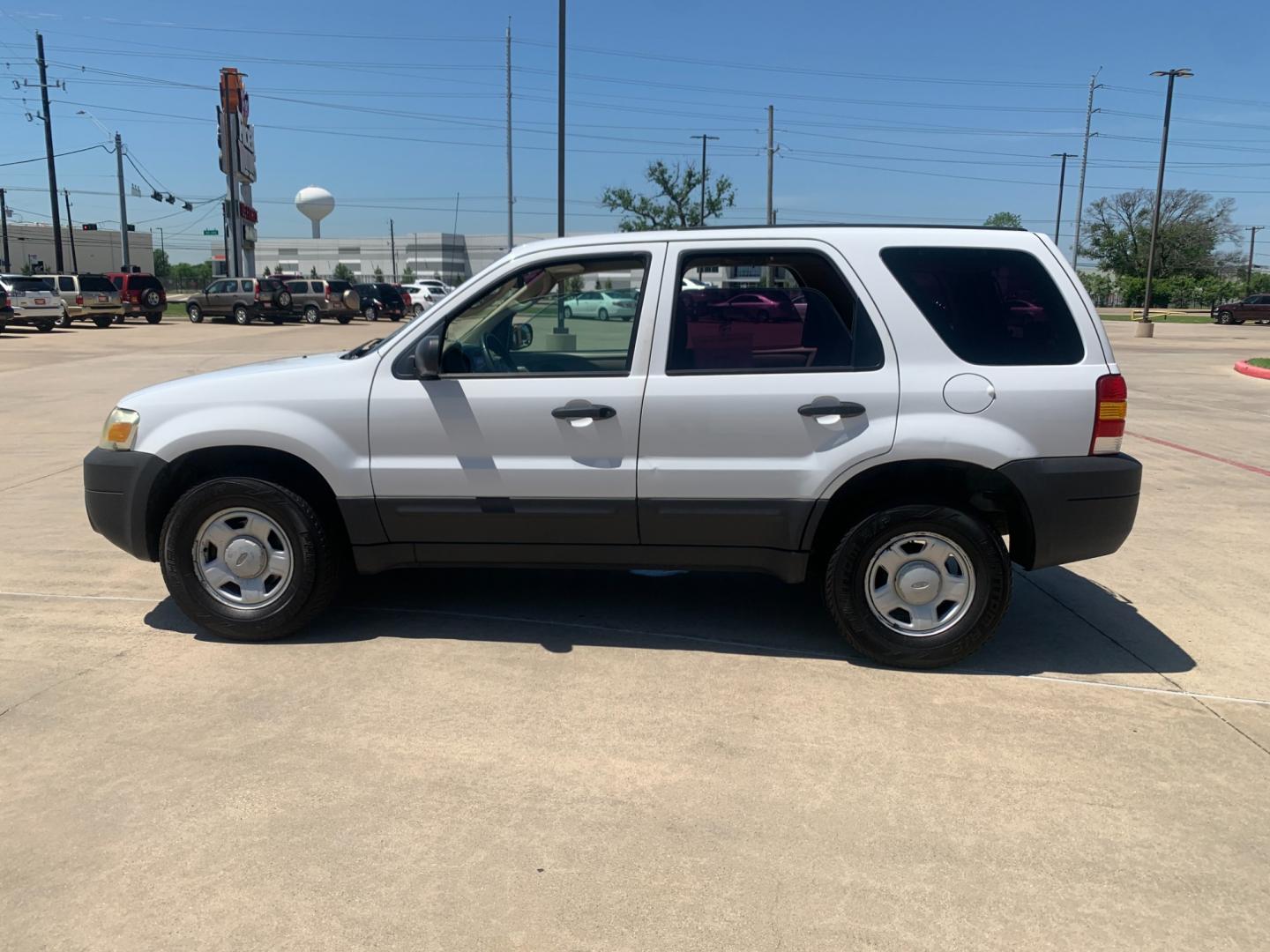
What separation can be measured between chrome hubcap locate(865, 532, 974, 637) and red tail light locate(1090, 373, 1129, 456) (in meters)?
0.75

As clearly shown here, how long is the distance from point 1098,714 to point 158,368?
18.2m

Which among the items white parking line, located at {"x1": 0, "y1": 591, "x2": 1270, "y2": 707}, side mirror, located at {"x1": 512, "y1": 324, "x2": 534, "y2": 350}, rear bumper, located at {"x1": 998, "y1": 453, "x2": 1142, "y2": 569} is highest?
side mirror, located at {"x1": 512, "y1": 324, "x2": 534, "y2": 350}

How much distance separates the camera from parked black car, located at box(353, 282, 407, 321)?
141ft

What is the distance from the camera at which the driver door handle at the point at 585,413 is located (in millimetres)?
4254

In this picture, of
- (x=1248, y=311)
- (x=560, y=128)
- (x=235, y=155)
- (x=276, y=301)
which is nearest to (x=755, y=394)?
(x=560, y=128)

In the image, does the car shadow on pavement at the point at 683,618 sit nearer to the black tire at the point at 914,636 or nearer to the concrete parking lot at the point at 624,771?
the concrete parking lot at the point at 624,771

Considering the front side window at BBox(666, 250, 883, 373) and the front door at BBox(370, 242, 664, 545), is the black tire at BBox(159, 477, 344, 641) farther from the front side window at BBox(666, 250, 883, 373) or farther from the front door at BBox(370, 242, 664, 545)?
the front side window at BBox(666, 250, 883, 373)

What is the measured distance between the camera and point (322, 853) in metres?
2.97

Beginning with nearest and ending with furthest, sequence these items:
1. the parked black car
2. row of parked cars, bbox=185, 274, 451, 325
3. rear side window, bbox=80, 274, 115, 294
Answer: rear side window, bbox=80, 274, 115, 294
row of parked cars, bbox=185, 274, 451, 325
the parked black car

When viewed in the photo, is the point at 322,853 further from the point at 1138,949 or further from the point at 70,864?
the point at 1138,949

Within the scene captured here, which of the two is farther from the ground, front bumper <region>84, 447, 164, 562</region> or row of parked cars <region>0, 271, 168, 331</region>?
row of parked cars <region>0, 271, 168, 331</region>

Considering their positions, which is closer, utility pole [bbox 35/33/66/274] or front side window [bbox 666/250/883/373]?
front side window [bbox 666/250/883/373]

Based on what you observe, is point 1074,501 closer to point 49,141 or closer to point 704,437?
point 704,437

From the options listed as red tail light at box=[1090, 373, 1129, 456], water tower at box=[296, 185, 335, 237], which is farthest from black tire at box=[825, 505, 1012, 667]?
water tower at box=[296, 185, 335, 237]
